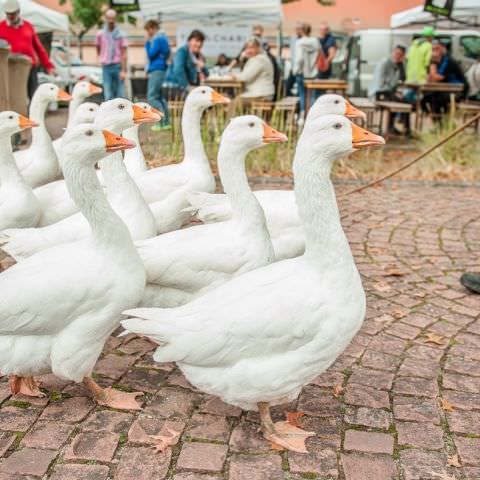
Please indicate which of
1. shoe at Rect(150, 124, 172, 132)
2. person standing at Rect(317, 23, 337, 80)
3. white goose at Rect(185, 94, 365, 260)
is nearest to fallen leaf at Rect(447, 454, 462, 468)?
white goose at Rect(185, 94, 365, 260)

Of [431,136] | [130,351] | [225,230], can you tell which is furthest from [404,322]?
[431,136]

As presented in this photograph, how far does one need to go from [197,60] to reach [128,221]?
9.65m

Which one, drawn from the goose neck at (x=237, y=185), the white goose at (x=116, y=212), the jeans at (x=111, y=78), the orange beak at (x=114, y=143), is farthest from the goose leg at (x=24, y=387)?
the jeans at (x=111, y=78)

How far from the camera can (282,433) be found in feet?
9.95

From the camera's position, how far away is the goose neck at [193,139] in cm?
567

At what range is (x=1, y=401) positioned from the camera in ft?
11.1

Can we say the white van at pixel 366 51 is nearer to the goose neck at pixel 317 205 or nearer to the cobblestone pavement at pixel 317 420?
the cobblestone pavement at pixel 317 420

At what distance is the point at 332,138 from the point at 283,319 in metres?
0.88

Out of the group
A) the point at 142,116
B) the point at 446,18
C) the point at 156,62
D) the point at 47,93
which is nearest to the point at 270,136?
the point at 142,116

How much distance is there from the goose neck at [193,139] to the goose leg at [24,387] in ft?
9.08

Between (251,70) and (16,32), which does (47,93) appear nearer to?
(16,32)

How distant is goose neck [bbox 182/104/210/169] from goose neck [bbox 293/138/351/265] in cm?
276

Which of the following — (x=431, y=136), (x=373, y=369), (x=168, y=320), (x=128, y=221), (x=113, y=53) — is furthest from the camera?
(x=113, y=53)

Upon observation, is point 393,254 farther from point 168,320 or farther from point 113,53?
point 113,53
